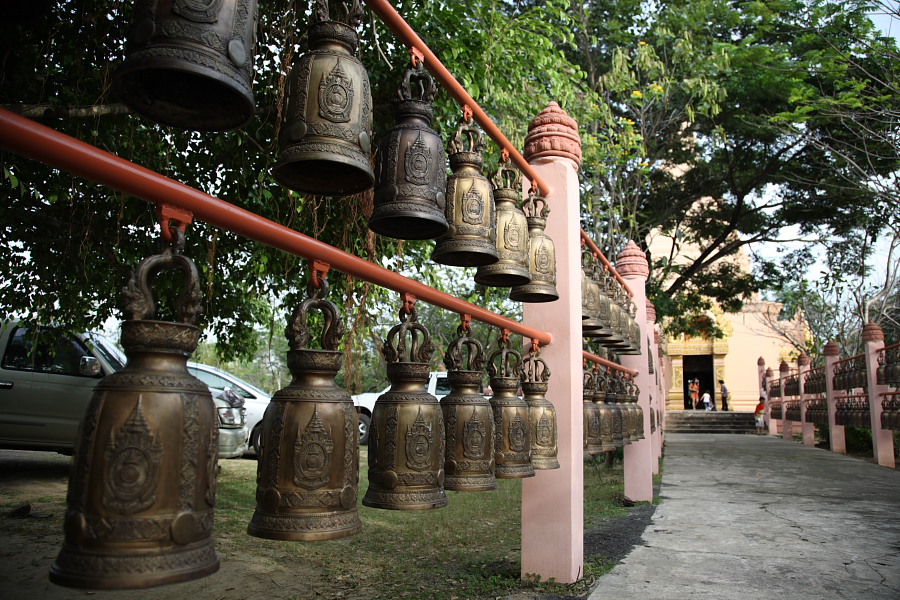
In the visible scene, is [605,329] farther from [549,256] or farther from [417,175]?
[417,175]

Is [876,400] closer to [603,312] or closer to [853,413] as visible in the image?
[853,413]

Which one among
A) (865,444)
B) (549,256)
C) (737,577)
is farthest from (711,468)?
(549,256)

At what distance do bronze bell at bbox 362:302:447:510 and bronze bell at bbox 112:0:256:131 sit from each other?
0.89 meters

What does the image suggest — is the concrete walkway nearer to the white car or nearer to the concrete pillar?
the concrete pillar

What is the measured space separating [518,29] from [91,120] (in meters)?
4.05

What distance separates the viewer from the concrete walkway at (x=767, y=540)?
3.65 metres

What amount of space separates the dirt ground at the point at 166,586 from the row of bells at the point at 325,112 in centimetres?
213

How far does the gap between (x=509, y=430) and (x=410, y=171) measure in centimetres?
136

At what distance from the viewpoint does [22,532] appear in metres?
4.81

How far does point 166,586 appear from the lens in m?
3.31

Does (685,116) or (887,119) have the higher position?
(685,116)

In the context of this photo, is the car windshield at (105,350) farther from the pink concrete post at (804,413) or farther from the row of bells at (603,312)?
the pink concrete post at (804,413)

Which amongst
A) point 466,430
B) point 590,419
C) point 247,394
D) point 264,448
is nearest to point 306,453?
point 264,448

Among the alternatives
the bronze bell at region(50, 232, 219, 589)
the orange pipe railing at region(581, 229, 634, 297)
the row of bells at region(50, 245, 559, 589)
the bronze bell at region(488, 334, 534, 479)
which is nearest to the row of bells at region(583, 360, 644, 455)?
the orange pipe railing at region(581, 229, 634, 297)
